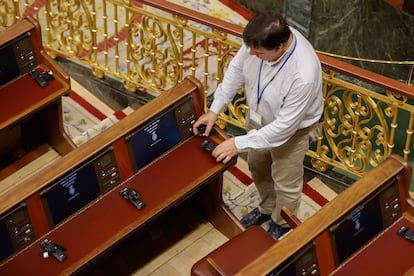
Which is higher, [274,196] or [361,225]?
[361,225]

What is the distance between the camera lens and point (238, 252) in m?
4.13

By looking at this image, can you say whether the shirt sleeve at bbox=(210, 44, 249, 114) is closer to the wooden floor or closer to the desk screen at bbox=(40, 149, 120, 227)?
the desk screen at bbox=(40, 149, 120, 227)

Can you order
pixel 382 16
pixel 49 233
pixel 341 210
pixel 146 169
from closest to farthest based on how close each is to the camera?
1. pixel 341 210
2. pixel 49 233
3. pixel 146 169
4. pixel 382 16

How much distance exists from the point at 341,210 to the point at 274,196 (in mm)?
871

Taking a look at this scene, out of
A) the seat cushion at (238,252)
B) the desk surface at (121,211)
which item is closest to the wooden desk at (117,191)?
the desk surface at (121,211)

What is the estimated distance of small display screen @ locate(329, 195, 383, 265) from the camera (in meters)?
3.93

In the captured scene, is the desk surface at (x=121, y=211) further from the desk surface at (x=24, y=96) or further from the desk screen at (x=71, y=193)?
the desk surface at (x=24, y=96)

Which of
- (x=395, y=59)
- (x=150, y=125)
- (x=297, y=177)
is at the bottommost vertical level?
(x=395, y=59)

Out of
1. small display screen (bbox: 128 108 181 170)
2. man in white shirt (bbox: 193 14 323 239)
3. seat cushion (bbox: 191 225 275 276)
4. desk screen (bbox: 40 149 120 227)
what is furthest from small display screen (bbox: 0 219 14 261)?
man in white shirt (bbox: 193 14 323 239)

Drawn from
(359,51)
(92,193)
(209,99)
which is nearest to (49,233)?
(92,193)

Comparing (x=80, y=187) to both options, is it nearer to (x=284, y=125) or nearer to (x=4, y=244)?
(x=4, y=244)

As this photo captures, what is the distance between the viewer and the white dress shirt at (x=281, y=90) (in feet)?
13.1

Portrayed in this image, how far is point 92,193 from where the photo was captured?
4293 mm

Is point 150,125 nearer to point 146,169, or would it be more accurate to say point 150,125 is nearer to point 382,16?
point 146,169
